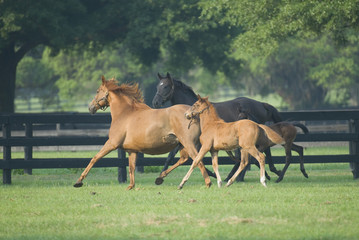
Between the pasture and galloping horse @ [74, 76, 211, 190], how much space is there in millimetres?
701

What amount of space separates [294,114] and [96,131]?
13877 millimetres

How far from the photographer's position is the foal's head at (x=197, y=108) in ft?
37.5

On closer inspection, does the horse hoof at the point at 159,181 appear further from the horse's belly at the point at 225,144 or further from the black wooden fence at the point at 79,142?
the black wooden fence at the point at 79,142

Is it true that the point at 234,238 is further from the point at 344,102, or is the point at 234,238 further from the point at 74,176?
the point at 344,102

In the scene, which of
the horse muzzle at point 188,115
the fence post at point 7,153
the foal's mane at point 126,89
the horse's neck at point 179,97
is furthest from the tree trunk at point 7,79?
the horse muzzle at point 188,115

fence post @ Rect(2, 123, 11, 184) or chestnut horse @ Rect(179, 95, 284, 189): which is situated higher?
chestnut horse @ Rect(179, 95, 284, 189)

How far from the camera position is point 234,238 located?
711cm

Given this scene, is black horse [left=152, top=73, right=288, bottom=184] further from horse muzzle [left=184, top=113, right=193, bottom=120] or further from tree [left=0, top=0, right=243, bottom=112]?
tree [left=0, top=0, right=243, bottom=112]

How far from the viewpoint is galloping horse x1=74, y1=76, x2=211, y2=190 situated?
11.7 m

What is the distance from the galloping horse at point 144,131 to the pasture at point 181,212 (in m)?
0.70

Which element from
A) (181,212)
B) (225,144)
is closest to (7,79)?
(225,144)

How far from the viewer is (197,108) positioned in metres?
11.6

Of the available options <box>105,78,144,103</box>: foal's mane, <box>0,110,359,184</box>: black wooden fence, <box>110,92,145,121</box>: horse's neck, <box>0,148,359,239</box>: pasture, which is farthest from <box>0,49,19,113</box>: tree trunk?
<box>110,92,145,121</box>: horse's neck

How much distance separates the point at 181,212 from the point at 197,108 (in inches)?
127
